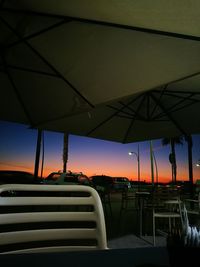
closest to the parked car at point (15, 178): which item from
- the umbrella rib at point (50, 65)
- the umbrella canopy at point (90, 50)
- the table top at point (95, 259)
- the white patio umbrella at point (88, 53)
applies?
the white patio umbrella at point (88, 53)

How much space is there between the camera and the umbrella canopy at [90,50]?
1.81 meters

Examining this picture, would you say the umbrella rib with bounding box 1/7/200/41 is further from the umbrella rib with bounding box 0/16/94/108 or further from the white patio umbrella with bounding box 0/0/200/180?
the umbrella rib with bounding box 0/16/94/108

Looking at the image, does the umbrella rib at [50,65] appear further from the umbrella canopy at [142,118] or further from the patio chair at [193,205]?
the patio chair at [193,205]

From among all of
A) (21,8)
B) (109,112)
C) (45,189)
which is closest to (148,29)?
(21,8)

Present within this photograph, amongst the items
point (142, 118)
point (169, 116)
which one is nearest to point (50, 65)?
point (142, 118)

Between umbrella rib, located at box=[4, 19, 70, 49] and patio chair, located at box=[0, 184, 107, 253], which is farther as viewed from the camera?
umbrella rib, located at box=[4, 19, 70, 49]

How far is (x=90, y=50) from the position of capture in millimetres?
2459

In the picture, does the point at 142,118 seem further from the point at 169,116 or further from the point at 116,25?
the point at 116,25

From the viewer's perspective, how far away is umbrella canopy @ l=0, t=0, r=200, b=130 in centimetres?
181

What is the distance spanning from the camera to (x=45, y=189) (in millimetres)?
1141

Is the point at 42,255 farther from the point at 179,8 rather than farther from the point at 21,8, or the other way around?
the point at 21,8

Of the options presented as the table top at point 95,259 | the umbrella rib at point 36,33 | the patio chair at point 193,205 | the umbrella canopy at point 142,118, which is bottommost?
the patio chair at point 193,205

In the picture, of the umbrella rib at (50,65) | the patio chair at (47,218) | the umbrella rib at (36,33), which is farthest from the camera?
the umbrella rib at (50,65)

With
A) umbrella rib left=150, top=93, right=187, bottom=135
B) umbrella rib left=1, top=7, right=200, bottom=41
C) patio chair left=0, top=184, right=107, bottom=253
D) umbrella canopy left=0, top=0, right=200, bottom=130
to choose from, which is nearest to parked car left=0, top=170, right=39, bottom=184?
umbrella canopy left=0, top=0, right=200, bottom=130
